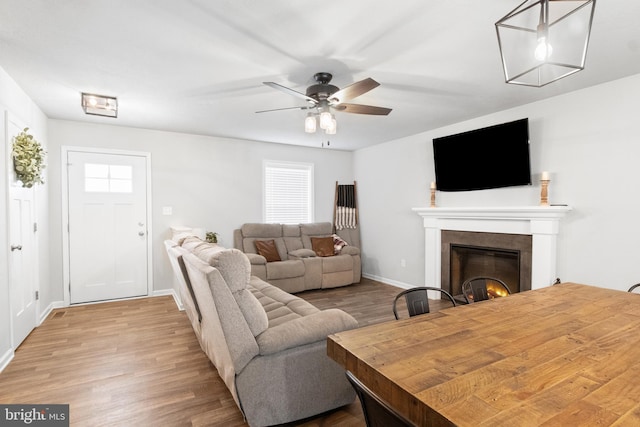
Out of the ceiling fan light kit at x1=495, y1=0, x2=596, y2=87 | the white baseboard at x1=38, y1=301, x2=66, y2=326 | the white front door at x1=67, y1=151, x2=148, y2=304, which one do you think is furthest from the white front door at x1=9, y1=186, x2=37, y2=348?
the ceiling fan light kit at x1=495, y1=0, x2=596, y2=87

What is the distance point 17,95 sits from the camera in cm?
308

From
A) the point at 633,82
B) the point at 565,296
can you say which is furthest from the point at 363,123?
the point at 565,296

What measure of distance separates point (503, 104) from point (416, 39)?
6.69 feet

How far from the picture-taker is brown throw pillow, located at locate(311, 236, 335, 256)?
218 inches

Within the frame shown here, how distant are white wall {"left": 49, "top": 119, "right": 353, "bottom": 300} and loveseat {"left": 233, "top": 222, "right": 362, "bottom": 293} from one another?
0.37 meters

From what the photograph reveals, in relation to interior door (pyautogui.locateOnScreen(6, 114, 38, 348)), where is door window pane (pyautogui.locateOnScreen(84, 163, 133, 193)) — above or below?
above

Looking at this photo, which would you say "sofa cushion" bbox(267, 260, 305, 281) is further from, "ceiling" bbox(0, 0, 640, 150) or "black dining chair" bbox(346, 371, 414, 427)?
"black dining chair" bbox(346, 371, 414, 427)

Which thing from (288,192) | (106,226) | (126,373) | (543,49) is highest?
(543,49)

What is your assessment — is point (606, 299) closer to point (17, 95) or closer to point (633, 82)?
point (633, 82)

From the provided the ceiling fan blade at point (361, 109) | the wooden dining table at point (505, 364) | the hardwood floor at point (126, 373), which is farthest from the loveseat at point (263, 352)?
the ceiling fan blade at point (361, 109)

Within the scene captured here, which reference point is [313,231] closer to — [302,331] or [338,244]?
[338,244]

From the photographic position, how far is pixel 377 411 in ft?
2.88

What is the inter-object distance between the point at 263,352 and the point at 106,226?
3.88m

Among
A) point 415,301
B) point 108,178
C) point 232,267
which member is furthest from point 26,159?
point 415,301
